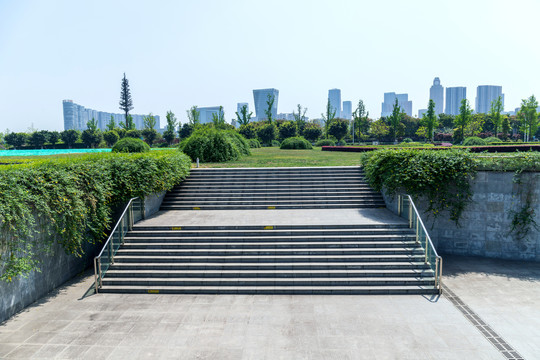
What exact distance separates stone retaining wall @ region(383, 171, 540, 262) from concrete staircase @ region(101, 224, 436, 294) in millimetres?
2599

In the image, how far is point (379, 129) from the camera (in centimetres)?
7706

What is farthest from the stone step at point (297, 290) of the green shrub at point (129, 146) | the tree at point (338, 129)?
the tree at point (338, 129)

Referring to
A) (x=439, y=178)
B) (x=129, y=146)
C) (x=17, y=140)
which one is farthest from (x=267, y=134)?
(x=17, y=140)

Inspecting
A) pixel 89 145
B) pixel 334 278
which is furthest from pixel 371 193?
pixel 89 145

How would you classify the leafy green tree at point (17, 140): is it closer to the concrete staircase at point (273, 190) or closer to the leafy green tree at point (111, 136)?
the leafy green tree at point (111, 136)

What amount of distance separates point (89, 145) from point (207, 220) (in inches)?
2814

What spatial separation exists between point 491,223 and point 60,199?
13.6 meters

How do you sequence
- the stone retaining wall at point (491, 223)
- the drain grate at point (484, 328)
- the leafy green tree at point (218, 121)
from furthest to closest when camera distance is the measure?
the leafy green tree at point (218, 121), the stone retaining wall at point (491, 223), the drain grate at point (484, 328)

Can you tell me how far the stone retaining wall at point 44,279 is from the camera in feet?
25.6

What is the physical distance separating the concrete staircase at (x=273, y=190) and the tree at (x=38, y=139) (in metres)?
66.5

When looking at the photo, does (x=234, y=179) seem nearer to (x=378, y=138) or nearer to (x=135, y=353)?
(x=135, y=353)

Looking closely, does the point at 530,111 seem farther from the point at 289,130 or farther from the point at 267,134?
the point at 267,134

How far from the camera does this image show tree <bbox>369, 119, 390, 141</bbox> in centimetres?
7638

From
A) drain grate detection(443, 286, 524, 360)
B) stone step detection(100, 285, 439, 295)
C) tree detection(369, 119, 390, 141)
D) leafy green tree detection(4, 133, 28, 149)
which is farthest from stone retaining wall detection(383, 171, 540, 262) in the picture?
leafy green tree detection(4, 133, 28, 149)
